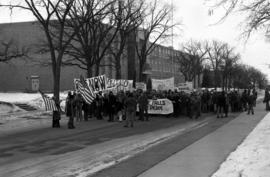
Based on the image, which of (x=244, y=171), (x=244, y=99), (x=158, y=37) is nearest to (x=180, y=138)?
(x=244, y=171)

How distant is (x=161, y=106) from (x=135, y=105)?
292 inches

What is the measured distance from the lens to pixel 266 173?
25.8 feet

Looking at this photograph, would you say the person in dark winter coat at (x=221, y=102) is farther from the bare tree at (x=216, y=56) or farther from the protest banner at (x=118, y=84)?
the bare tree at (x=216, y=56)

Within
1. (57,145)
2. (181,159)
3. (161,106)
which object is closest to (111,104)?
(161,106)

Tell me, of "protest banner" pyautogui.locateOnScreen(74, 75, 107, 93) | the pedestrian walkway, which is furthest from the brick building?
the pedestrian walkway

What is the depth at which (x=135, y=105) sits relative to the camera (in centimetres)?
2005

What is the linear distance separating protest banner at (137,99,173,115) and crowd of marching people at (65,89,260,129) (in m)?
0.36

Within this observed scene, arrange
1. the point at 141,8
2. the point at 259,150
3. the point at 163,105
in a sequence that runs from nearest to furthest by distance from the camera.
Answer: the point at 259,150 < the point at 163,105 < the point at 141,8

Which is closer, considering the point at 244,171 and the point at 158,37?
the point at 244,171

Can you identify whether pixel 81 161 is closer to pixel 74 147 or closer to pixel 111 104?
pixel 74 147

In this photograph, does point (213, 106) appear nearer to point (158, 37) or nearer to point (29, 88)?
point (158, 37)

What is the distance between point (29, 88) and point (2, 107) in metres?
32.4

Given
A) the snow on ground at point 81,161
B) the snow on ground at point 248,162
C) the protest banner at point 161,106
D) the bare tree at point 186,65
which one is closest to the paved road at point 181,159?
the snow on ground at point 248,162

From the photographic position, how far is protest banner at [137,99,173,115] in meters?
27.0
